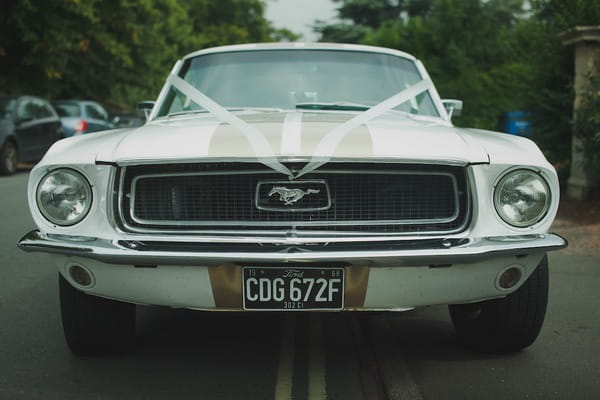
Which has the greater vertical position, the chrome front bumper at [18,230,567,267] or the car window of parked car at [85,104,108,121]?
the chrome front bumper at [18,230,567,267]

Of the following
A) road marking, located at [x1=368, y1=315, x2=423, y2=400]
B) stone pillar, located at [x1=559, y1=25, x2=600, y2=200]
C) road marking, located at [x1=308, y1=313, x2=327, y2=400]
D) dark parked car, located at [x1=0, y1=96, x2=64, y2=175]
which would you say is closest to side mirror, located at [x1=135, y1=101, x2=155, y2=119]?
road marking, located at [x1=308, y1=313, x2=327, y2=400]

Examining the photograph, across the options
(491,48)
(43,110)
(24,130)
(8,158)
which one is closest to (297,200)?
(8,158)

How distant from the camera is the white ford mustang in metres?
2.90

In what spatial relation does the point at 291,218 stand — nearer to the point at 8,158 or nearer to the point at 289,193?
the point at 289,193

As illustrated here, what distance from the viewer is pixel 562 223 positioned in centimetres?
770

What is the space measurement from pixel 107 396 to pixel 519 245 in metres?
1.84

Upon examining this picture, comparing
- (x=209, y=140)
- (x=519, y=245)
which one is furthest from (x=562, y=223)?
(x=209, y=140)

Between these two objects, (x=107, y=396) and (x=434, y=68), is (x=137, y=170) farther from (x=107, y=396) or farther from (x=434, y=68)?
(x=434, y=68)

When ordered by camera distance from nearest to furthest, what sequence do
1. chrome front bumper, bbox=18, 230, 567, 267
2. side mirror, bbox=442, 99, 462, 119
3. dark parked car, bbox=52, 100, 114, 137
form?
chrome front bumper, bbox=18, 230, 567, 267
side mirror, bbox=442, 99, 462, 119
dark parked car, bbox=52, 100, 114, 137

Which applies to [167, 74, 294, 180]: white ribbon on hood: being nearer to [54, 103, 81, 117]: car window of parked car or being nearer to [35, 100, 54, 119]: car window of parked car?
[35, 100, 54, 119]: car window of parked car

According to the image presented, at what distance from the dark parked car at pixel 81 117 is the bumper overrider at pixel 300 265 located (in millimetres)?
14802

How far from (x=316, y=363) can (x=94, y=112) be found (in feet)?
52.6

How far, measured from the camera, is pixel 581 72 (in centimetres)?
860

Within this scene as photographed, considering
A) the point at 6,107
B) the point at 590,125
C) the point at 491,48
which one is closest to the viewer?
the point at 590,125
